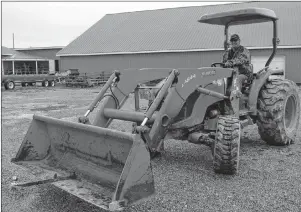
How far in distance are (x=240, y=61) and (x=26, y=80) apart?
24.9m

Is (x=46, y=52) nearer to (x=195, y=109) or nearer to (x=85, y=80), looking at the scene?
(x=85, y=80)

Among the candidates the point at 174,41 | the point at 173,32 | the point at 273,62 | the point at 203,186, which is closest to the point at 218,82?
the point at 203,186

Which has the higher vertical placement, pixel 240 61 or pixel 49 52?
pixel 49 52

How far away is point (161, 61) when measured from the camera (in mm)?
29469

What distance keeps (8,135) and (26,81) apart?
827 inches

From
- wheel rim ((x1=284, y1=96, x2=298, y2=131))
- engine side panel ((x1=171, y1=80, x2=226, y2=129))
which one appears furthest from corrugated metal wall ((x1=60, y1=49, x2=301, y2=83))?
engine side panel ((x1=171, y1=80, x2=226, y2=129))

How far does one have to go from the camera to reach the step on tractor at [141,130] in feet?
13.1

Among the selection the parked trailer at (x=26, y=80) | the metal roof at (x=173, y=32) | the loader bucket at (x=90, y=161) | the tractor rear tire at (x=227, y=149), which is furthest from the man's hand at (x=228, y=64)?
the parked trailer at (x=26, y=80)

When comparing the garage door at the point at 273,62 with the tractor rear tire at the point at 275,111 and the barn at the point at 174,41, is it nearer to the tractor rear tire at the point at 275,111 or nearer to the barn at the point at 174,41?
the barn at the point at 174,41

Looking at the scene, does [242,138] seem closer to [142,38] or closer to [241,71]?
[241,71]

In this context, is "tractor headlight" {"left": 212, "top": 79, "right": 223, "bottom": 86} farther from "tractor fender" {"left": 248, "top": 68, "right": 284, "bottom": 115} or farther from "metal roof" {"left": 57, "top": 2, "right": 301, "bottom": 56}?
"metal roof" {"left": 57, "top": 2, "right": 301, "bottom": 56}

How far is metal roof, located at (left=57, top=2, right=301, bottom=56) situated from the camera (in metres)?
27.1

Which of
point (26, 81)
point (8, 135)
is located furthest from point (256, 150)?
point (26, 81)

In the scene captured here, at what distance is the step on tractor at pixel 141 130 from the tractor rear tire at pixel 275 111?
0.06 ft
